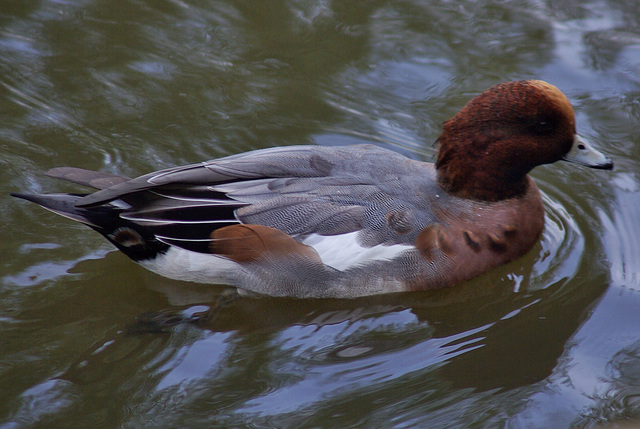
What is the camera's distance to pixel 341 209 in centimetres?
487

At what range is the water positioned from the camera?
4.24 m

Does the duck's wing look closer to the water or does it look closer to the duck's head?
the duck's head

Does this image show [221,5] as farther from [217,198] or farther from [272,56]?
[217,198]

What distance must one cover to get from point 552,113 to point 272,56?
10.8ft

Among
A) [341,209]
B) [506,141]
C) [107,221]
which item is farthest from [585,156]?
[107,221]

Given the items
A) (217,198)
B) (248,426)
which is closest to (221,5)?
(217,198)

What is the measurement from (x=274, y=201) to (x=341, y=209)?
433 millimetres

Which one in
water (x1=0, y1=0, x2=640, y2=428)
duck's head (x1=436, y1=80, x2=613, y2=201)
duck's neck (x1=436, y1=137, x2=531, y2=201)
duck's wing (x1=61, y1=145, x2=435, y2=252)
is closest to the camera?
water (x1=0, y1=0, x2=640, y2=428)

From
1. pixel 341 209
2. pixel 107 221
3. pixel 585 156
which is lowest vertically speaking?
pixel 107 221

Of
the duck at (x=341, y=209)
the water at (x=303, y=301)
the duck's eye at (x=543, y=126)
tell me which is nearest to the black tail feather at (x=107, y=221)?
the duck at (x=341, y=209)

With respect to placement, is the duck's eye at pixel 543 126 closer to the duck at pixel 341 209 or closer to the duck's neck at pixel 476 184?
the duck at pixel 341 209

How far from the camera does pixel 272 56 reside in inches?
294

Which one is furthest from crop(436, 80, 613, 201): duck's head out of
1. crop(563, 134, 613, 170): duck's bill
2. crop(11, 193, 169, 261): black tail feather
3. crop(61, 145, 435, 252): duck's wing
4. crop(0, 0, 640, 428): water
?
crop(11, 193, 169, 261): black tail feather

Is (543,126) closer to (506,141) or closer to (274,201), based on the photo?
(506,141)
